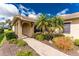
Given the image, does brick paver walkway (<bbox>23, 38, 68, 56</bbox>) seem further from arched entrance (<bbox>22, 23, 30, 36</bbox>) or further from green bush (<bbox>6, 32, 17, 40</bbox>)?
green bush (<bbox>6, 32, 17, 40</bbox>)

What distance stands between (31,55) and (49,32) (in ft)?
3.88

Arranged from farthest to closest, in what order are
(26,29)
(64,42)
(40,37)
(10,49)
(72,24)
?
1. (72,24)
2. (26,29)
3. (40,37)
4. (64,42)
5. (10,49)

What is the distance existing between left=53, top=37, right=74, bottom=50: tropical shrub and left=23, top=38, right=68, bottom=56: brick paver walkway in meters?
0.29

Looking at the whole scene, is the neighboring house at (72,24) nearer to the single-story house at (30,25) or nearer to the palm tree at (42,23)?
the single-story house at (30,25)

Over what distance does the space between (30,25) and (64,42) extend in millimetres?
1525

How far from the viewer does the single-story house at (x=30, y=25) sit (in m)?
9.73

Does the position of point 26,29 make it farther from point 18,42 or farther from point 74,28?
point 74,28

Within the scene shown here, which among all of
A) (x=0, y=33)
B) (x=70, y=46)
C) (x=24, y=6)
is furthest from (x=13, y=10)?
(x=70, y=46)

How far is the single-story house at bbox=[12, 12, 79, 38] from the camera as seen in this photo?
9.73 m

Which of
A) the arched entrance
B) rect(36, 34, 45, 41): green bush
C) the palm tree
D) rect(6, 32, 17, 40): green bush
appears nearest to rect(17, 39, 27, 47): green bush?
rect(6, 32, 17, 40): green bush

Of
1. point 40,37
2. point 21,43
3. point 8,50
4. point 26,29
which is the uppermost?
point 26,29

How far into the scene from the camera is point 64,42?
9648 millimetres

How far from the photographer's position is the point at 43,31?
9789 millimetres

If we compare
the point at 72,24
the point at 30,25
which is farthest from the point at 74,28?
the point at 30,25
